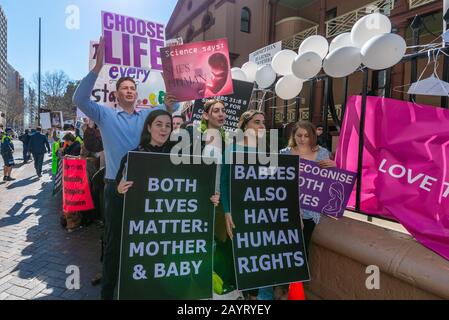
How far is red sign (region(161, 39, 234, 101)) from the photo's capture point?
148 inches

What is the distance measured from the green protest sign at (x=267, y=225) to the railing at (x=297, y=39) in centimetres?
1296

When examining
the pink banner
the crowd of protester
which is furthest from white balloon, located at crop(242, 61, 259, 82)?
the pink banner

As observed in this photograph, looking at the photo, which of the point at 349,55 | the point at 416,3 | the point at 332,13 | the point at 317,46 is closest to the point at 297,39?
the point at 332,13

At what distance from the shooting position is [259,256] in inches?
105

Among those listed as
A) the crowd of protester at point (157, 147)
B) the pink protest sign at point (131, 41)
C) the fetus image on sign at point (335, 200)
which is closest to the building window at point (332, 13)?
the pink protest sign at point (131, 41)

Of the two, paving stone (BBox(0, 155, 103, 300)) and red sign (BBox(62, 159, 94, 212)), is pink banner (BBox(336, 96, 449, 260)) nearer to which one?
paving stone (BBox(0, 155, 103, 300))

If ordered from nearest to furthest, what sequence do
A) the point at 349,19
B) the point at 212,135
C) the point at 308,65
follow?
1. the point at 212,135
2. the point at 308,65
3. the point at 349,19

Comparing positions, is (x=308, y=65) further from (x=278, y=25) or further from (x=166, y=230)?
(x=278, y=25)

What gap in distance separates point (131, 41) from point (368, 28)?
9.80 feet

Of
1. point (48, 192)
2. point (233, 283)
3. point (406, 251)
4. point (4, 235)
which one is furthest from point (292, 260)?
point (48, 192)

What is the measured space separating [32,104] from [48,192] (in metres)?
64.1

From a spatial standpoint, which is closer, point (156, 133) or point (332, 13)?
point (156, 133)

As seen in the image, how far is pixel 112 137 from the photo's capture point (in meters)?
2.88

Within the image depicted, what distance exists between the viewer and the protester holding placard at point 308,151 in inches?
118
